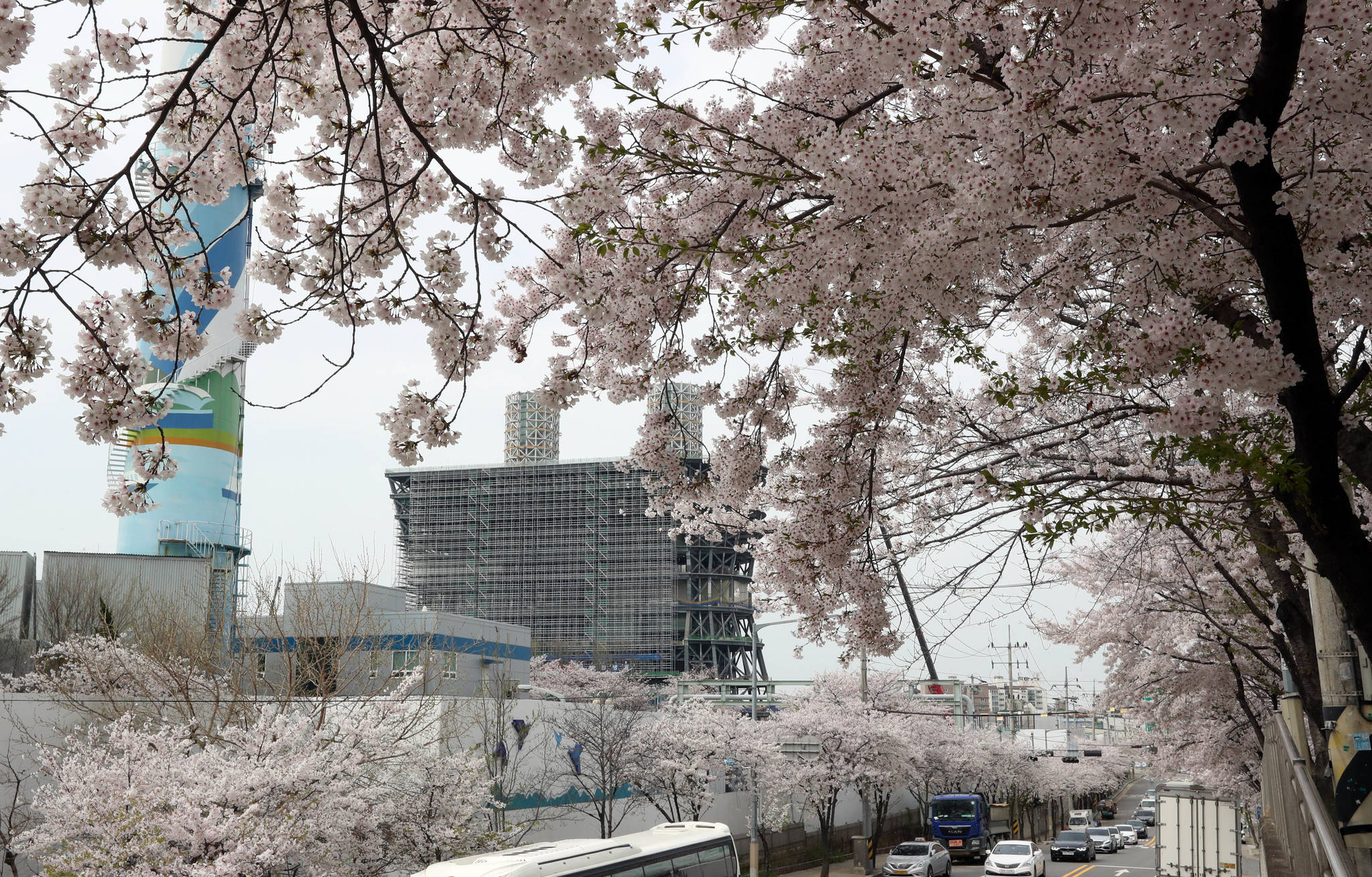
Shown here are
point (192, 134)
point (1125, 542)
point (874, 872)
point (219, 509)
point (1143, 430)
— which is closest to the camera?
point (192, 134)

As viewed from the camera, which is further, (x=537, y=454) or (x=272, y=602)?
(x=537, y=454)

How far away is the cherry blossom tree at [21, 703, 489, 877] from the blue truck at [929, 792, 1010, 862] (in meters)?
26.6

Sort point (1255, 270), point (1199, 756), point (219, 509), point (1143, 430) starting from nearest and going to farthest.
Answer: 1. point (1255, 270)
2. point (1143, 430)
3. point (1199, 756)
4. point (219, 509)

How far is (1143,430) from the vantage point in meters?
9.86

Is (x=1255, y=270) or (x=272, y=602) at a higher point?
(x=1255, y=270)

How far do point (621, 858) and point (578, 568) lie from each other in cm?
8186

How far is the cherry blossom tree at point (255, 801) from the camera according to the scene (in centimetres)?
1295

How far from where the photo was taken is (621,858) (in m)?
15.8

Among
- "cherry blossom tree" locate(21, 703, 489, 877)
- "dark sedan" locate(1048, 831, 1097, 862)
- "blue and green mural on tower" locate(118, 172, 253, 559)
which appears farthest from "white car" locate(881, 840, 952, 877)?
"blue and green mural on tower" locate(118, 172, 253, 559)

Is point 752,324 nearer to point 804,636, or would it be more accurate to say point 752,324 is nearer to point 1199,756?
point 804,636

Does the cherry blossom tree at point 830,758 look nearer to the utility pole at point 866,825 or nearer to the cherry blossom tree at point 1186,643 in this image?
the utility pole at point 866,825

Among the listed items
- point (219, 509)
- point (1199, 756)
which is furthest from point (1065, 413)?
point (219, 509)

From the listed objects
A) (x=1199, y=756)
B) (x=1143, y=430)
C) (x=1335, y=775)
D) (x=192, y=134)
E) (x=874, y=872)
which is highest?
(x=192, y=134)

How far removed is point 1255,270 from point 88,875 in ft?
45.0
